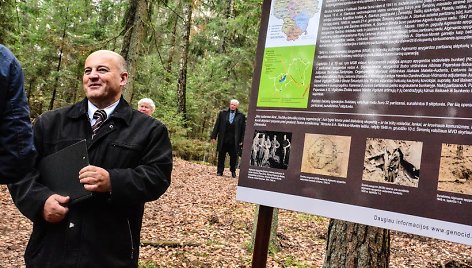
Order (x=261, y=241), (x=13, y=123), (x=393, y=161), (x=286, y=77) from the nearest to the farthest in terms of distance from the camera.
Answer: (x=13, y=123), (x=393, y=161), (x=286, y=77), (x=261, y=241)

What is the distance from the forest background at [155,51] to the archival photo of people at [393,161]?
24.4 ft

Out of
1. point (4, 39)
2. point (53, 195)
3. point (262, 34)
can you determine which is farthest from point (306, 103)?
point (4, 39)

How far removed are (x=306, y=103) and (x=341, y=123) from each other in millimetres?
289

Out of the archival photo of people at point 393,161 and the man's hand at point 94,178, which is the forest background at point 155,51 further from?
the archival photo of people at point 393,161

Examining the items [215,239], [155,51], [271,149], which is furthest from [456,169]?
[155,51]

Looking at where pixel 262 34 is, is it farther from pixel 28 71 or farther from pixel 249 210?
pixel 28 71

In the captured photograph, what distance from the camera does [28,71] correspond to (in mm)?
16219

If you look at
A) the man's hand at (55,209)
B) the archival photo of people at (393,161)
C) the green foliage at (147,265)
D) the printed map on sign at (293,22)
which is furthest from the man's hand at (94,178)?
the green foliage at (147,265)

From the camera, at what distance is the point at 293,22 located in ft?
9.36

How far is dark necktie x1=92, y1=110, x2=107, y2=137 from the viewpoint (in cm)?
278

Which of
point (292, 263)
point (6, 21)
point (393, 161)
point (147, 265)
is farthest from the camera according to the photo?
point (6, 21)

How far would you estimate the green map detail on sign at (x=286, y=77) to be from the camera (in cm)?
271

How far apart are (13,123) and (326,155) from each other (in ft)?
5.77

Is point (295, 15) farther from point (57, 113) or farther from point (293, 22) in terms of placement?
point (57, 113)
